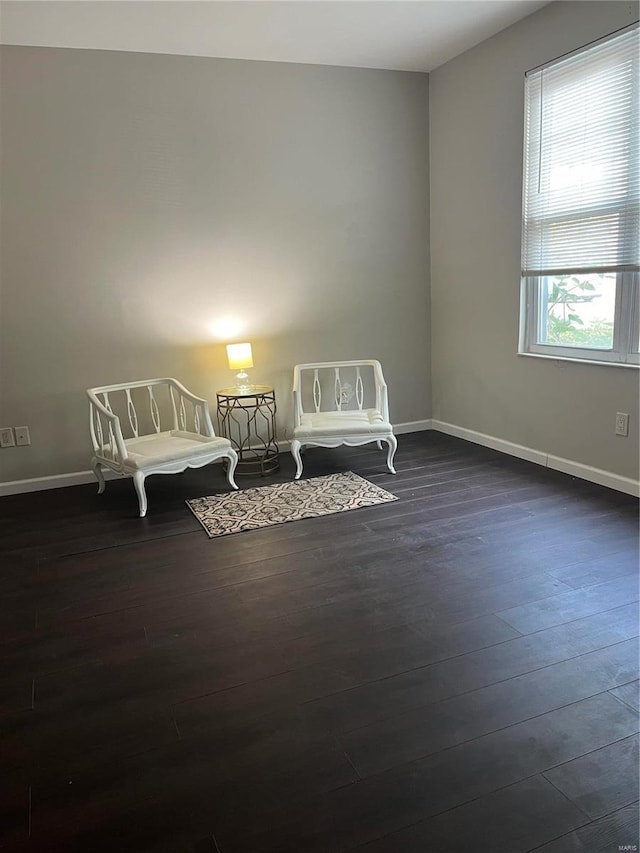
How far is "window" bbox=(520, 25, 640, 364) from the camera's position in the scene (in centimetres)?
327

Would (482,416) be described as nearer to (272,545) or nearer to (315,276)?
(315,276)

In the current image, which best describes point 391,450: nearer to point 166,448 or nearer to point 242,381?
point 242,381

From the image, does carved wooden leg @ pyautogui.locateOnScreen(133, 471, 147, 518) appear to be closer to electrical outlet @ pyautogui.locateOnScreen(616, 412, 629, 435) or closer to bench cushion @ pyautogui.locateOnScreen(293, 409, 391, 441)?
bench cushion @ pyautogui.locateOnScreen(293, 409, 391, 441)

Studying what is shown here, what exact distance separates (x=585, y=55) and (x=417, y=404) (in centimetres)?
266

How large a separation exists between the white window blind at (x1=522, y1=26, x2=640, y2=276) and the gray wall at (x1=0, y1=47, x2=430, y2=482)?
1.21 meters

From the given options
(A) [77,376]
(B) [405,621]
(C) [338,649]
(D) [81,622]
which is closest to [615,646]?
(B) [405,621]

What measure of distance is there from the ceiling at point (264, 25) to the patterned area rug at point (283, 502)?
275 centimetres

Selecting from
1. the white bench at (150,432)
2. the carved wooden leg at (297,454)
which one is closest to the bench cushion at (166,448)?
the white bench at (150,432)

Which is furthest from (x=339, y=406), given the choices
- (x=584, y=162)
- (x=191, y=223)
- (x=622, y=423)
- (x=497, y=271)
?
(x=584, y=162)

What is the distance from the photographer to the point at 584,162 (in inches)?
138

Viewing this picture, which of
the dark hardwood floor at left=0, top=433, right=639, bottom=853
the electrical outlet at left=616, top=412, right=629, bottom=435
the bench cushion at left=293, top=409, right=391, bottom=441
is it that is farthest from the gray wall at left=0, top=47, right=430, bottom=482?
the electrical outlet at left=616, top=412, right=629, bottom=435

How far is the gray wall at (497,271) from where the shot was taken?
354 centimetres

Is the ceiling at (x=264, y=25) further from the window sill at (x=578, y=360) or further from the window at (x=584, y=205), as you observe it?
the window sill at (x=578, y=360)

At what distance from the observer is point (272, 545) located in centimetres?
308
